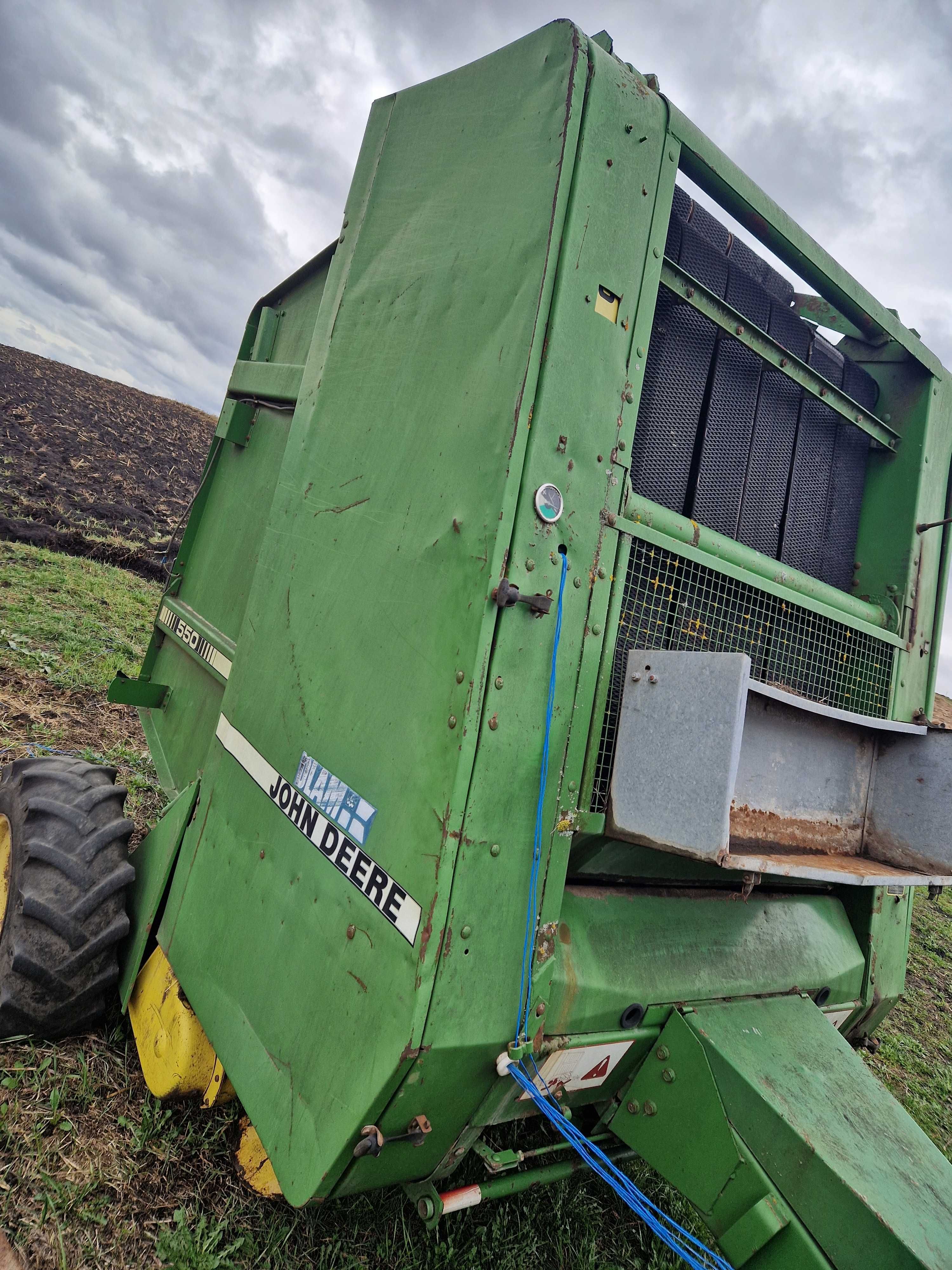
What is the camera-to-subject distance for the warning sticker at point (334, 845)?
1609 mm

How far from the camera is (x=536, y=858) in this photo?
1.69 m

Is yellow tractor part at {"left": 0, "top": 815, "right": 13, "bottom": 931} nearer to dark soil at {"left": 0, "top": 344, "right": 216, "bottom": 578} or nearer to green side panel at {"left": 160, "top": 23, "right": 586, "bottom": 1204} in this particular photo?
green side panel at {"left": 160, "top": 23, "right": 586, "bottom": 1204}

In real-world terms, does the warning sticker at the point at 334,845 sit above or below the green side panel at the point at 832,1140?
above

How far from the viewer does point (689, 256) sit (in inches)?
88.5

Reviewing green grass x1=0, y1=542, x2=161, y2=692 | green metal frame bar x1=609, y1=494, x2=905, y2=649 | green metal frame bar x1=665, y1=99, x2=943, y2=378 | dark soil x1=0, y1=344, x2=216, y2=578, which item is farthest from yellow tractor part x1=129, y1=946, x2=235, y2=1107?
green grass x1=0, y1=542, x2=161, y2=692

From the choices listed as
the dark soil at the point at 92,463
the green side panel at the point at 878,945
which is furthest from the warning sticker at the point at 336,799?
the dark soil at the point at 92,463

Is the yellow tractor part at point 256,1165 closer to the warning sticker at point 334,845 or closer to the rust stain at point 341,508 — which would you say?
the warning sticker at point 334,845

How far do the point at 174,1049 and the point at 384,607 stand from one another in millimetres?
1443

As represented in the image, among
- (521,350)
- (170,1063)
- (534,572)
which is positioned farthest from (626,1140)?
(521,350)

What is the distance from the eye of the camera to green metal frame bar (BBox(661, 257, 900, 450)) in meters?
2.16

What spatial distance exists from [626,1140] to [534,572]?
4.71 ft

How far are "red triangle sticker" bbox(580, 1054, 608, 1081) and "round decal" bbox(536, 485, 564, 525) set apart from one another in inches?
51.2

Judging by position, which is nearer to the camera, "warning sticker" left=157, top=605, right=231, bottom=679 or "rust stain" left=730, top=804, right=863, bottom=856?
"rust stain" left=730, top=804, right=863, bottom=856

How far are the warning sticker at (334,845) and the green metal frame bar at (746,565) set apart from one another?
973 millimetres
